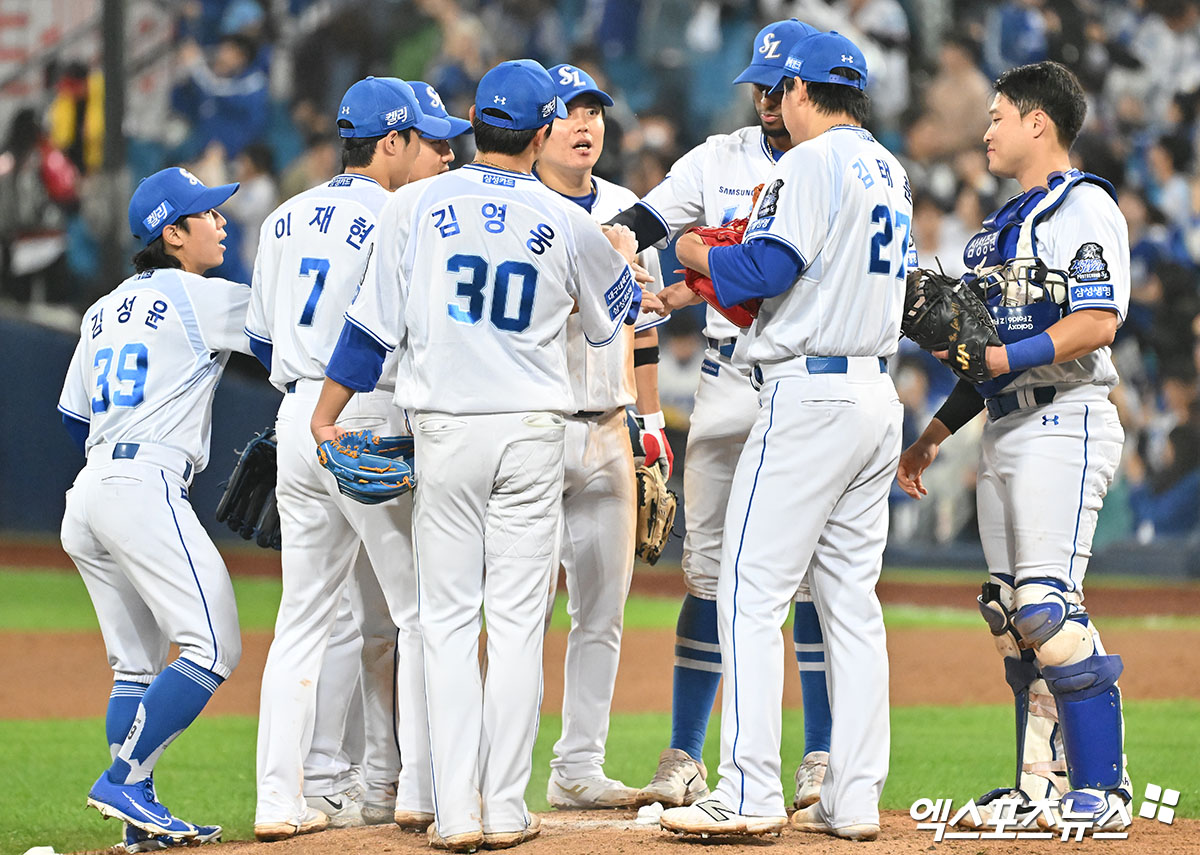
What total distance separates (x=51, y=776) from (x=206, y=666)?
2148 millimetres

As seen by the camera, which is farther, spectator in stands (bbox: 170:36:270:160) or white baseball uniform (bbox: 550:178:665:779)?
spectator in stands (bbox: 170:36:270:160)

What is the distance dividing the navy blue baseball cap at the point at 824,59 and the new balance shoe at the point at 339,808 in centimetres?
277

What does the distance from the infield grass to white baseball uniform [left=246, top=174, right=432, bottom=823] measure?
0.65 m

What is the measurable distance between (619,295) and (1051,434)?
4.61 feet

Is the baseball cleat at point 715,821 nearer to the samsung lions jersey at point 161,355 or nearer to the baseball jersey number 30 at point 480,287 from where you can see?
the baseball jersey number 30 at point 480,287

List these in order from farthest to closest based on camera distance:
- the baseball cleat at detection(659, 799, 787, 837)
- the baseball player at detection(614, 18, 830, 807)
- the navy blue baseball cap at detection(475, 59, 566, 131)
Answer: the baseball player at detection(614, 18, 830, 807) < the navy blue baseball cap at detection(475, 59, 566, 131) < the baseball cleat at detection(659, 799, 787, 837)

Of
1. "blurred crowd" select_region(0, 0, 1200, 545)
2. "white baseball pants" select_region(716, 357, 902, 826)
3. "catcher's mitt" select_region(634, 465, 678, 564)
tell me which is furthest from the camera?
"blurred crowd" select_region(0, 0, 1200, 545)

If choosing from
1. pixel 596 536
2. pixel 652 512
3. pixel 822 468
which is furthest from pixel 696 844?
pixel 652 512

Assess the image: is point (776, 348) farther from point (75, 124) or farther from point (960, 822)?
point (75, 124)

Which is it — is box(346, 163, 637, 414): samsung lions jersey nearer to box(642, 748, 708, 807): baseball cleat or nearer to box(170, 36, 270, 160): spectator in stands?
box(642, 748, 708, 807): baseball cleat

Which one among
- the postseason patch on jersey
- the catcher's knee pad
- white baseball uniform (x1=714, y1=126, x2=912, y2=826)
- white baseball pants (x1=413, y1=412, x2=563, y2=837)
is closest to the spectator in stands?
the postseason patch on jersey

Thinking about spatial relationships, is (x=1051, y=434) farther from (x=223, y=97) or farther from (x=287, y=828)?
(x=223, y=97)

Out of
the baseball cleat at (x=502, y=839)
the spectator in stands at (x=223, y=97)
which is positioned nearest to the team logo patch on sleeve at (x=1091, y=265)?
the baseball cleat at (x=502, y=839)

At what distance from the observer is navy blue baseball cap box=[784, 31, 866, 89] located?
A: 3.91 m
